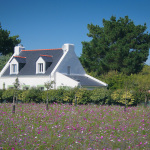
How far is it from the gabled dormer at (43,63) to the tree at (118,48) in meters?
14.2

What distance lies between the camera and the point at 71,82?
125 feet

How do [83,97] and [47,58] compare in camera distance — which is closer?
[83,97]

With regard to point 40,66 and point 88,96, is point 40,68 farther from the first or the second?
point 88,96

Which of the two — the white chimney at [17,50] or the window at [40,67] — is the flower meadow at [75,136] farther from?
the white chimney at [17,50]

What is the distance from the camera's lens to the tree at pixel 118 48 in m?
51.2

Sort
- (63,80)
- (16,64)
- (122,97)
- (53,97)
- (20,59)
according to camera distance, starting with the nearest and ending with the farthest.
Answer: (122,97)
(53,97)
(63,80)
(16,64)
(20,59)

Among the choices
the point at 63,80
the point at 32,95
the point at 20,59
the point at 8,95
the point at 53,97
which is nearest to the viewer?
the point at 53,97

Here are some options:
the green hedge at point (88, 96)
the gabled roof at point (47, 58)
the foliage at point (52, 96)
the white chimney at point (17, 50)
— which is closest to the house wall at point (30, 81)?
the gabled roof at point (47, 58)

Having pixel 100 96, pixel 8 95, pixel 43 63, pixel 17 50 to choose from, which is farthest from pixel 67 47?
pixel 100 96

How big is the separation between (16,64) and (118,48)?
18174 millimetres

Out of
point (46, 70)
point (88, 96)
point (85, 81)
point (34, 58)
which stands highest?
point (34, 58)

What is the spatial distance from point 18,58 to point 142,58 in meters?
21.9

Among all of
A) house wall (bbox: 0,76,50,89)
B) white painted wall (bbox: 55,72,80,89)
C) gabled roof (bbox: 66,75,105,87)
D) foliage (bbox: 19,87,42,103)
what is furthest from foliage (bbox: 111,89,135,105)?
house wall (bbox: 0,76,50,89)

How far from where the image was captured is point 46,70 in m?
40.8
